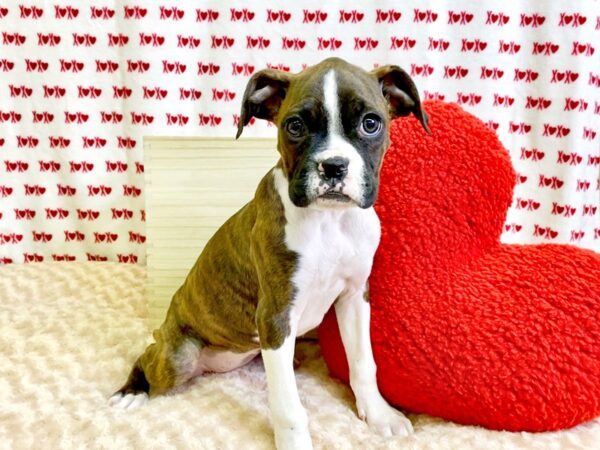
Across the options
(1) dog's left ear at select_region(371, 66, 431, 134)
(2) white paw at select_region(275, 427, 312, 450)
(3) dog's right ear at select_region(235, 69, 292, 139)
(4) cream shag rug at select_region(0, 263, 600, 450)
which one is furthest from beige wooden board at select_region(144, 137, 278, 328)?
(2) white paw at select_region(275, 427, 312, 450)

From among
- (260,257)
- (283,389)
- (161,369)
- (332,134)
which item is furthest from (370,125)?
(161,369)

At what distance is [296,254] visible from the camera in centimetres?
149

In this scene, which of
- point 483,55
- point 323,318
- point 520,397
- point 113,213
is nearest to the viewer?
point 520,397

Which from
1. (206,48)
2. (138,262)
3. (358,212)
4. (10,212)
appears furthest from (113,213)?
(358,212)

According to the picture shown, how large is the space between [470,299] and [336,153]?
677mm

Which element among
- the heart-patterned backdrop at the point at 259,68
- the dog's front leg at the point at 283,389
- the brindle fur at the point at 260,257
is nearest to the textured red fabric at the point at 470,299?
the brindle fur at the point at 260,257

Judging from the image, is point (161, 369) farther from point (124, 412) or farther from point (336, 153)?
point (336, 153)

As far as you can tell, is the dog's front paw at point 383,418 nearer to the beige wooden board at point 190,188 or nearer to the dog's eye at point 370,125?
the dog's eye at point 370,125

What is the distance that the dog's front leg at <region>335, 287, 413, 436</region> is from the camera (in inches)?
64.5

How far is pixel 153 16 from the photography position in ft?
7.94

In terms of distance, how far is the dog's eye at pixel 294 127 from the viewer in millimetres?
1352

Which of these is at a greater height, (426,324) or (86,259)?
(426,324)

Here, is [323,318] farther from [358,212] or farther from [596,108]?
[596,108]

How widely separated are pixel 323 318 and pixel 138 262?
135 cm
